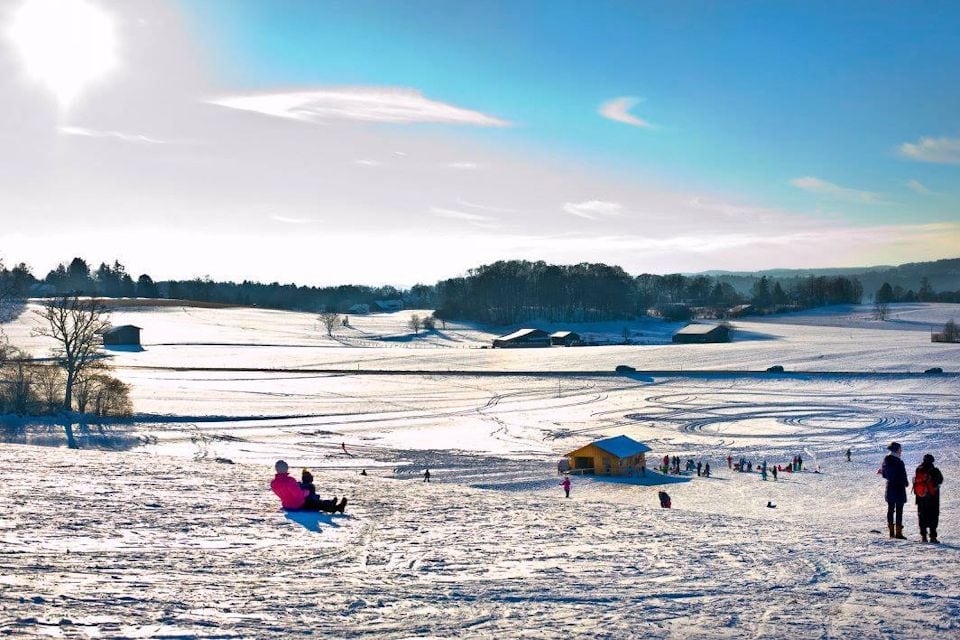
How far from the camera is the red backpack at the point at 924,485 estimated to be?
12.2m

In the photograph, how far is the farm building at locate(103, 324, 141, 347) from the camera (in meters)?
95.9

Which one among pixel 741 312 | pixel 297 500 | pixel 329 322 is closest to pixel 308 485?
pixel 297 500

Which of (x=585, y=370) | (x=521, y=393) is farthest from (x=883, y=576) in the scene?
(x=585, y=370)

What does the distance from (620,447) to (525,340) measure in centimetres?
7561

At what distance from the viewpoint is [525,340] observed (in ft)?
362

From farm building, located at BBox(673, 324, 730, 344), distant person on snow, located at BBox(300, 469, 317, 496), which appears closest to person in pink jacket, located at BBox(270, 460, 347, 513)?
distant person on snow, located at BBox(300, 469, 317, 496)

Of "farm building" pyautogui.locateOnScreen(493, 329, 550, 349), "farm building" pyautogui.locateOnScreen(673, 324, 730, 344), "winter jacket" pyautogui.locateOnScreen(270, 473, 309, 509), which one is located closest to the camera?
"winter jacket" pyautogui.locateOnScreen(270, 473, 309, 509)

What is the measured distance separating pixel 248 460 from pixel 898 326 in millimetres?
122278

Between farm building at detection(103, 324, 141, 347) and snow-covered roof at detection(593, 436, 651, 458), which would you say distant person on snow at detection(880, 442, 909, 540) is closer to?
snow-covered roof at detection(593, 436, 651, 458)

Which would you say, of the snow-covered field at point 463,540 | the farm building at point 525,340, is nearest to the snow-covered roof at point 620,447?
the snow-covered field at point 463,540

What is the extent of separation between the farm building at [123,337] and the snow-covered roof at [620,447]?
256 feet

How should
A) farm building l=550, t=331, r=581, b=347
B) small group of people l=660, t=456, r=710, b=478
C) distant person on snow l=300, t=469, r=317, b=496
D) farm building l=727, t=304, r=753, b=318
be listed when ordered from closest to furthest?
distant person on snow l=300, t=469, r=317, b=496
small group of people l=660, t=456, r=710, b=478
farm building l=550, t=331, r=581, b=347
farm building l=727, t=304, r=753, b=318

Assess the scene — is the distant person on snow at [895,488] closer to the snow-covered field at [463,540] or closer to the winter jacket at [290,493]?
the snow-covered field at [463,540]

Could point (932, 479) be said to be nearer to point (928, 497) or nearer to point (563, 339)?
point (928, 497)
